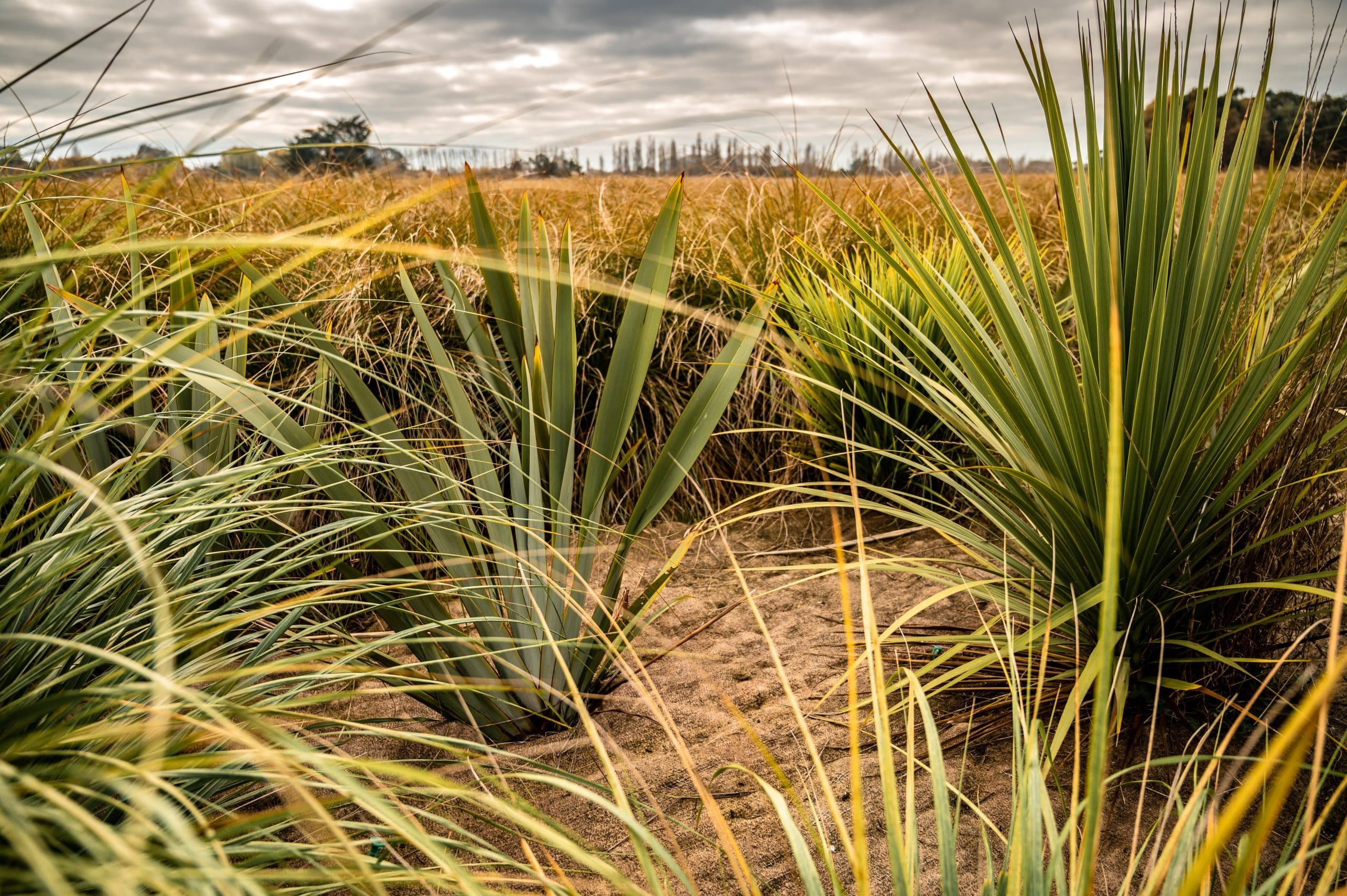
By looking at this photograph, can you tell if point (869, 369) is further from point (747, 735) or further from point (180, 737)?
point (180, 737)

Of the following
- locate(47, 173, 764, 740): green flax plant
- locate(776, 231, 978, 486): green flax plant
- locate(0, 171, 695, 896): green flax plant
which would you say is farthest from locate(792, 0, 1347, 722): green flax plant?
locate(776, 231, 978, 486): green flax plant

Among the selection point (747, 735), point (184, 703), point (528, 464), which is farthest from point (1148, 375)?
point (184, 703)

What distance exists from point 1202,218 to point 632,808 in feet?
4.64

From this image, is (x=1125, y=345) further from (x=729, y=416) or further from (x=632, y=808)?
(x=729, y=416)

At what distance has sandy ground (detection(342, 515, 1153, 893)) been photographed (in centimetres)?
126

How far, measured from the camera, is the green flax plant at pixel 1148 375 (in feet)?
4.25

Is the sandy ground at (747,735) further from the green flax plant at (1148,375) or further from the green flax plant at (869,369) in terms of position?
the green flax plant at (869,369)

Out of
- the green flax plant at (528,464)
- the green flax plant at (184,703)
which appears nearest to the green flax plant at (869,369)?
the green flax plant at (528,464)

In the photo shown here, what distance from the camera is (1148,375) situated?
1282 mm

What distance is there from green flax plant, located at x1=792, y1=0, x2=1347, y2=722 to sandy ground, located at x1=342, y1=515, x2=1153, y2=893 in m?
0.24

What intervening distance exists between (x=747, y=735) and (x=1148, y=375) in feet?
3.36

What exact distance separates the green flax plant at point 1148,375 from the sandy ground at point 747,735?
0.24 metres

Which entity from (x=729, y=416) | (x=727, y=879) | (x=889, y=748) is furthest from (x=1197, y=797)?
(x=729, y=416)

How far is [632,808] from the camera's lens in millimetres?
1331
